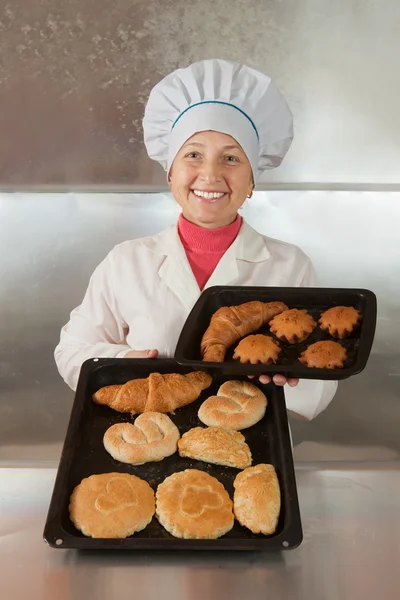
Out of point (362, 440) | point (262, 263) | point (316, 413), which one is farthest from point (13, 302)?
point (362, 440)

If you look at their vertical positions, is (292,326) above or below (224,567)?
above

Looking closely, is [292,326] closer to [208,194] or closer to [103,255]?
[208,194]

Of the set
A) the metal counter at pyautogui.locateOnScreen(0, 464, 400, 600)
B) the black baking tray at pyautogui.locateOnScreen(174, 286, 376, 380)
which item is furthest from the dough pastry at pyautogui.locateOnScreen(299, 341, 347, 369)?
the metal counter at pyautogui.locateOnScreen(0, 464, 400, 600)

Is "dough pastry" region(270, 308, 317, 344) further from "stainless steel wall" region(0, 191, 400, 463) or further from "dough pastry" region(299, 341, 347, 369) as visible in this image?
"stainless steel wall" region(0, 191, 400, 463)

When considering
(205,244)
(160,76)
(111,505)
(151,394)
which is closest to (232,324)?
(151,394)

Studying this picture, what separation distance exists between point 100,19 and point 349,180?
773 mm

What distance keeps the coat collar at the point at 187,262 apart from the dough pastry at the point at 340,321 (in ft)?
0.82

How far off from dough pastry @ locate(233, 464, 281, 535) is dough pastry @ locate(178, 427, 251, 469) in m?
0.04

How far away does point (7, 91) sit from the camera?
5.83 feet

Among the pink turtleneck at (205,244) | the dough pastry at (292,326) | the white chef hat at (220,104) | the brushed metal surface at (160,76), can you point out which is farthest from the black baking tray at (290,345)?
the brushed metal surface at (160,76)

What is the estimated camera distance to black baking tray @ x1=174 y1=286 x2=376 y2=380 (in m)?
1.11

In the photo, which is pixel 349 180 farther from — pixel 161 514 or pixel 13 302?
pixel 161 514

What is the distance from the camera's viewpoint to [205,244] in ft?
4.79

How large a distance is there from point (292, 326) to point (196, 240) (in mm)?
336
